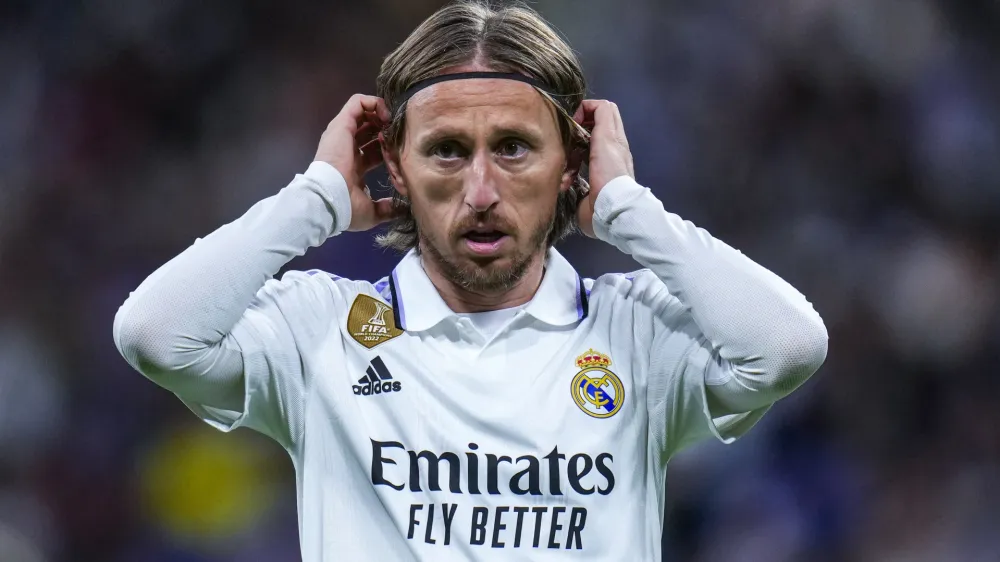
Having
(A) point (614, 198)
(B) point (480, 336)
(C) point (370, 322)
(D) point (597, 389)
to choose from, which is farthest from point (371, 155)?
(D) point (597, 389)

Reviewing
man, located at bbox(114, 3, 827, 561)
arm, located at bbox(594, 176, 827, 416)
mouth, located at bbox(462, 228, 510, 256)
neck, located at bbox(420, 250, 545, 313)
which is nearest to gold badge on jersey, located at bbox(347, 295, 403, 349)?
man, located at bbox(114, 3, 827, 561)

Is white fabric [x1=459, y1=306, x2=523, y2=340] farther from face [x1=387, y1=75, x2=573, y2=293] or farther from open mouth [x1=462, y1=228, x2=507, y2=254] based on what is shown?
open mouth [x1=462, y1=228, x2=507, y2=254]

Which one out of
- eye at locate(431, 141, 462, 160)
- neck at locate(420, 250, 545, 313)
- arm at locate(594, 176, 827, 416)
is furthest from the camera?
neck at locate(420, 250, 545, 313)

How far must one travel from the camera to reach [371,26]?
512 cm

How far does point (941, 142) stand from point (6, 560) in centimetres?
444

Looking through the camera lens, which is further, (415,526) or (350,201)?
(350,201)

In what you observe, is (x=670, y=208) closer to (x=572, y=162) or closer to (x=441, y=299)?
(x=572, y=162)

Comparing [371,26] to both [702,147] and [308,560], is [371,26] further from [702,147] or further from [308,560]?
[308,560]

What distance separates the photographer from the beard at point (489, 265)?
2.50 metres

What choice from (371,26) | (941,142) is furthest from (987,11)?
(371,26)

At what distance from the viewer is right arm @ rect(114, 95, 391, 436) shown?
2242 mm

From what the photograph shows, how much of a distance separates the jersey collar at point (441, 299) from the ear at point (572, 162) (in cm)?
21

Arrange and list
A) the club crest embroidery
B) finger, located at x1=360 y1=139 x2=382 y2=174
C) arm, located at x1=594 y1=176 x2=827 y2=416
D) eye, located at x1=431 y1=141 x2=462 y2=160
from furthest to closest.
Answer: finger, located at x1=360 y1=139 x2=382 y2=174 < eye, located at x1=431 y1=141 x2=462 y2=160 < the club crest embroidery < arm, located at x1=594 y1=176 x2=827 y2=416

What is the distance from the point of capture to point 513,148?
99.7 inches
